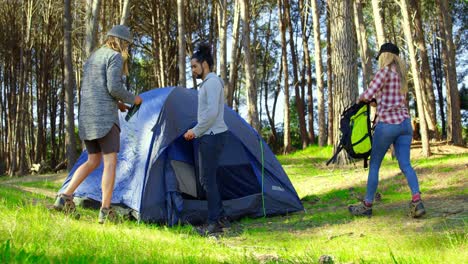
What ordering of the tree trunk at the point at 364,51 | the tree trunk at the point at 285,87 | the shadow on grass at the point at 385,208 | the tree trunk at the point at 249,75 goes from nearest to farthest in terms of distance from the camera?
the shadow on grass at the point at 385,208, the tree trunk at the point at 364,51, the tree trunk at the point at 249,75, the tree trunk at the point at 285,87

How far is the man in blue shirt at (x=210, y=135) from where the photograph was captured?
5.85 meters

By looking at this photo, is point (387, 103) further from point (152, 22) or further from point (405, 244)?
point (152, 22)

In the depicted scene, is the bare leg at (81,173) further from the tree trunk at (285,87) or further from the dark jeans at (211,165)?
the tree trunk at (285,87)

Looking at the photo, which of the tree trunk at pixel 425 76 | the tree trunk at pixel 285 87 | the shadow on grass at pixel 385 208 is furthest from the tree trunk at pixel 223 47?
the shadow on grass at pixel 385 208

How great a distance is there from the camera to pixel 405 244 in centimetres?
455

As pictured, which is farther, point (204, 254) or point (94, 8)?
point (94, 8)

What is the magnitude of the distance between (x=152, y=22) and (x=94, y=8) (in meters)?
10.3

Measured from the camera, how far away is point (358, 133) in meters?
6.20

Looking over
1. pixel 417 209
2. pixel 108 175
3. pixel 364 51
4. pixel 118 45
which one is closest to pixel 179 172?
pixel 108 175

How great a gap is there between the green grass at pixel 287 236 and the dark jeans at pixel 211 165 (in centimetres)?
34

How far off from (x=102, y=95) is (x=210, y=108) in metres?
1.17

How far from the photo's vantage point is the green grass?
11.7ft

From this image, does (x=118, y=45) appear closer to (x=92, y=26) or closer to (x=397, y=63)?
(x=397, y=63)

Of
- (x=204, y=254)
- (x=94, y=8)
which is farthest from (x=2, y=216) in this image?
(x=94, y=8)
